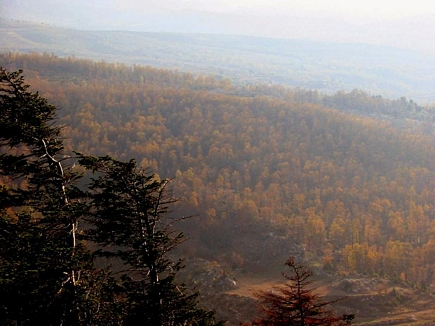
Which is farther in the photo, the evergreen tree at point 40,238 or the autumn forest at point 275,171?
the autumn forest at point 275,171

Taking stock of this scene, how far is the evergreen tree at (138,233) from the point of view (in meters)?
11.4

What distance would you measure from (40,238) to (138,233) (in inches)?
110

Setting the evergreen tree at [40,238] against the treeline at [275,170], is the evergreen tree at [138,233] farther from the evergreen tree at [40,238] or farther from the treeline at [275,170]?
the treeline at [275,170]

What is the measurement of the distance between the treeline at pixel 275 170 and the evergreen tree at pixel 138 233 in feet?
181

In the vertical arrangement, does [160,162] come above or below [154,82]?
below

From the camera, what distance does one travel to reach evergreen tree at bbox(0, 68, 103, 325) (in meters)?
11.3

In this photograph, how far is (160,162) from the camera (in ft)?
338

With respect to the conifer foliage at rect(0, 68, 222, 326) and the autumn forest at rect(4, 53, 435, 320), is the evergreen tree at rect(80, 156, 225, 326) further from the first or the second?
the autumn forest at rect(4, 53, 435, 320)

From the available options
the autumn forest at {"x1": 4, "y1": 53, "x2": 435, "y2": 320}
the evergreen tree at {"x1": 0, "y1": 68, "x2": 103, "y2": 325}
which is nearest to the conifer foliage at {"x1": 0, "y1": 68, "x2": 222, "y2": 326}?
the evergreen tree at {"x1": 0, "y1": 68, "x2": 103, "y2": 325}

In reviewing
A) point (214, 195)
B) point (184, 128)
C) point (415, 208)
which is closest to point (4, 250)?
point (214, 195)

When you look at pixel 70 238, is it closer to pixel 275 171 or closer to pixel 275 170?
pixel 275 171

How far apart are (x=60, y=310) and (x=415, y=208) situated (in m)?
81.3

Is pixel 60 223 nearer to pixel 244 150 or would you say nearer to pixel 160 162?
pixel 160 162

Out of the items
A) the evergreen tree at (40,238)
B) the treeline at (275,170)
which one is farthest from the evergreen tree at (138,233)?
the treeline at (275,170)
